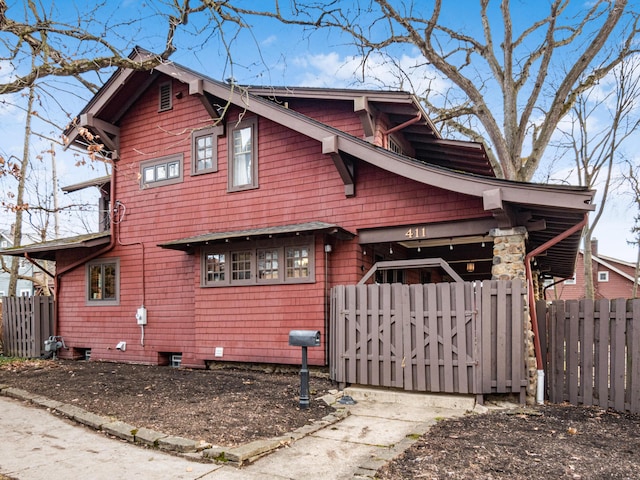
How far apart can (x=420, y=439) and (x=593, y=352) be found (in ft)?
11.1

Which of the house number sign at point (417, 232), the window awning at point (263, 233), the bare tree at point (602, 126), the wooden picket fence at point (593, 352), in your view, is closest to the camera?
the wooden picket fence at point (593, 352)

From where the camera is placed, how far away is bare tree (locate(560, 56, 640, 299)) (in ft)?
67.9

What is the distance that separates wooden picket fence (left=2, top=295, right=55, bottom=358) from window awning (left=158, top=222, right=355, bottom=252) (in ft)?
18.1

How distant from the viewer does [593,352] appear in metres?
6.90

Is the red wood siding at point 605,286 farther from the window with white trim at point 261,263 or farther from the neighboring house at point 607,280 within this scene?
the window with white trim at point 261,263

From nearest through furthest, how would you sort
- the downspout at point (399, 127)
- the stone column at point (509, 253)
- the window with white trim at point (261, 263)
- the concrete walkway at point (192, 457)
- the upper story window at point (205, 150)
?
the concrete walkway at point (192, 457)
the stone column at point (509, 253)
the window with white trim at point (261, 263)
the downspout at point (399, 127)
the upper story window at point (205, 150)

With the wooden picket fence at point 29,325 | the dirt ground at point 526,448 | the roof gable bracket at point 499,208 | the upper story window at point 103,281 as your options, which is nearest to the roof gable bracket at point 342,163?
the roof gable bracket at point 499,208

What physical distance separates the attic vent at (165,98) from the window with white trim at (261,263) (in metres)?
4.04

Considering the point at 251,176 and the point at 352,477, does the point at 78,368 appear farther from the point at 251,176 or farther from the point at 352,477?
the point at 352,477

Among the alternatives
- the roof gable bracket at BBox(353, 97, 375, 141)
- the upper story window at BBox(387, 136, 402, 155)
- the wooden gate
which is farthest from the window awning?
the upper story window at BBox(387, 136, 402, 155)

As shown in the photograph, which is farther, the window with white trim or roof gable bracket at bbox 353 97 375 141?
the window with white trim

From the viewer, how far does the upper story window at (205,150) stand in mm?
11141

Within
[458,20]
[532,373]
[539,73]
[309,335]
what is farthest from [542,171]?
[309,335]

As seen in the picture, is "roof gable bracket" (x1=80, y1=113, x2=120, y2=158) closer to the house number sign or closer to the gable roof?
the gable roof
